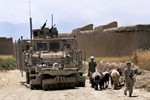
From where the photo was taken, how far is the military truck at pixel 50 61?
23766 millimetres

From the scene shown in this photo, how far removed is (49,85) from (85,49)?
2144cm

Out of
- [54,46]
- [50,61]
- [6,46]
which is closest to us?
[50,61]

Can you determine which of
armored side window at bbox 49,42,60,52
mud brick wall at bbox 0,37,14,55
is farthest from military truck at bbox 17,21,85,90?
mud brick wall at bbox 0,37,14,55

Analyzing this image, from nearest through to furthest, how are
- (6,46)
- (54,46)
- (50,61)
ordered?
(50,61) → (54,46) → (6,46)

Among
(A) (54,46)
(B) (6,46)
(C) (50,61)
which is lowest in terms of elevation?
(C) (50,61)

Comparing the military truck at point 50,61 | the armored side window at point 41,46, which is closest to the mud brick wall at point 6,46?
the military truck at point 50,61

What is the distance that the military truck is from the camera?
78.0ft

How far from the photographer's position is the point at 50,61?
25188 mm

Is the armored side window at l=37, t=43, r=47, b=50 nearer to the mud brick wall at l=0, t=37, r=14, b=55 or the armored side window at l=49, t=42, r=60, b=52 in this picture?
the armored side window at l=49, t=42, r=60, b=52

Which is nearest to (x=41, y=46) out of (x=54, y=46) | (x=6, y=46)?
(x=54, y=46)

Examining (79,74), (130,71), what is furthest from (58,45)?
(130,71)

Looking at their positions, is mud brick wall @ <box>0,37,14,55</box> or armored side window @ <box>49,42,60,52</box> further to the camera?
mud brick wall @ <box>0,37,14,55</box>

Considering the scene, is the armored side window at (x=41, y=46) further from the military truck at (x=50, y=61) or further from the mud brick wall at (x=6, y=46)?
the mud brick wall at (x=6, y=46)

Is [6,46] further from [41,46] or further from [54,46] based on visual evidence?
[54,46]
